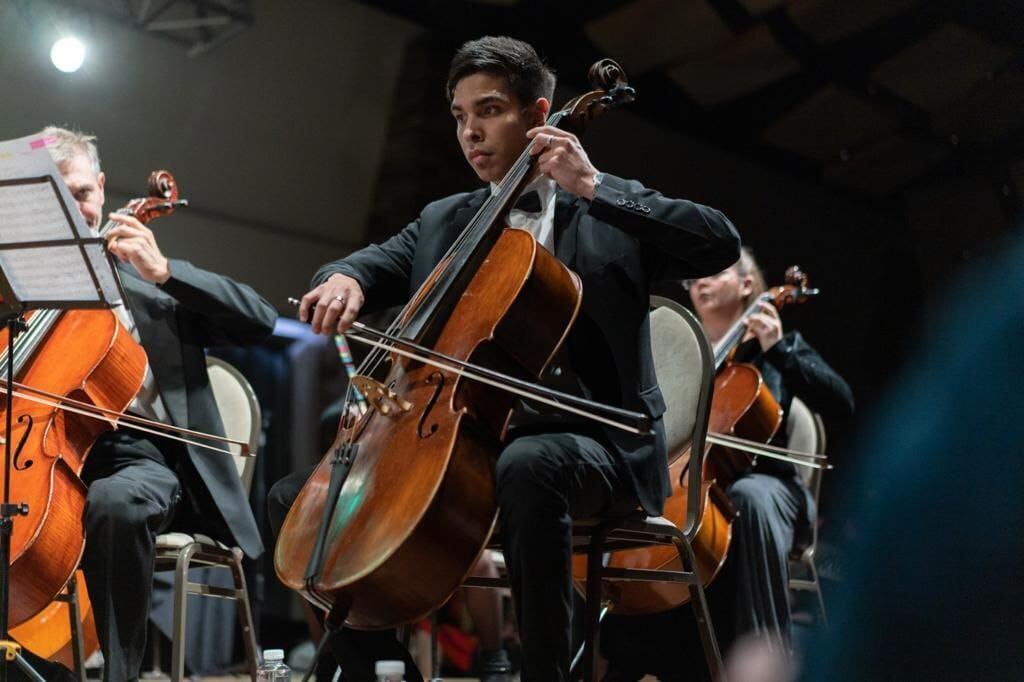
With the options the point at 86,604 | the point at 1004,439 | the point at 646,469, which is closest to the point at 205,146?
the point at 86,604

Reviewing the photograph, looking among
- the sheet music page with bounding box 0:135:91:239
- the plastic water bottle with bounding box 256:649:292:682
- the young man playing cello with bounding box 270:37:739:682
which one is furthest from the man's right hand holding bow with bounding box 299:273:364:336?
the plastic water bottle with bounding box 256:649:292:682

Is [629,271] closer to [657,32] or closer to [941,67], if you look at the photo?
[941,67]

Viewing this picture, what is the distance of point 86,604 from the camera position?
7.41 feet

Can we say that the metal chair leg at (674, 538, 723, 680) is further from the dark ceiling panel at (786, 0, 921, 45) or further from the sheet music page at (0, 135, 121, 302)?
the dark ceiling panel at (786, 0, 921, 45)

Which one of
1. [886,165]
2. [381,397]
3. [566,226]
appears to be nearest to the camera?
[381,397]

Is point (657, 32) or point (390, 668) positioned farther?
point (657, 32)

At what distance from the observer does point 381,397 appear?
1584 millimetres

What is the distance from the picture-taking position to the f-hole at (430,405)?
1.48 metres

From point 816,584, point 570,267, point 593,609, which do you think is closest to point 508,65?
point 570,267

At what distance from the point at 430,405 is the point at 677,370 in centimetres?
78

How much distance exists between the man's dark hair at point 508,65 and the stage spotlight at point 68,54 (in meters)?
Answer: 2.15

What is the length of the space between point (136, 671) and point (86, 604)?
0.40 meters

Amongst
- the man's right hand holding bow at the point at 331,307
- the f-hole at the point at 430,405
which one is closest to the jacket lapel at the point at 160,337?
the man's right hand holding bow at the point at 331,307

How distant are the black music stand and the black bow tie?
2.17 feet
